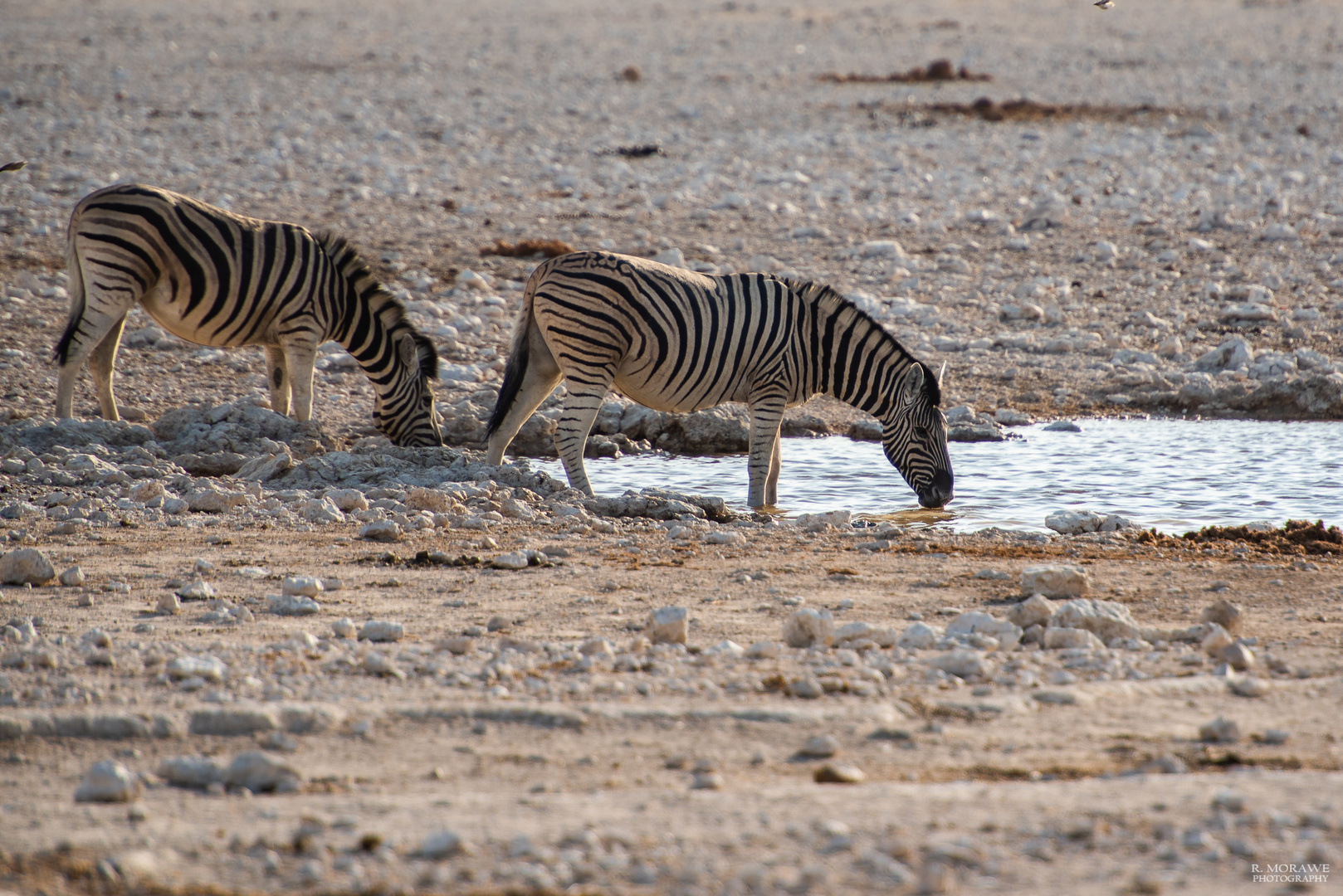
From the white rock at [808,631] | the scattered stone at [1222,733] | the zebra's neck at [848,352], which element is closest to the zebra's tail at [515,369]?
the zebra's neck at [848,352]

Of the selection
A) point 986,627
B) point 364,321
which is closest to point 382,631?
point 986,627

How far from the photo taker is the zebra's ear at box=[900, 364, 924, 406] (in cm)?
890

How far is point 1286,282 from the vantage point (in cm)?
1355

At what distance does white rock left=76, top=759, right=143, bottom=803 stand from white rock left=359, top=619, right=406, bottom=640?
152 centimetres

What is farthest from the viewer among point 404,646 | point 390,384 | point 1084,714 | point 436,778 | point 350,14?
point 350,14

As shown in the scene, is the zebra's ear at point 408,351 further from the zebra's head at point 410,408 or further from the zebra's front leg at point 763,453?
the zebra's front leg at point 763,453

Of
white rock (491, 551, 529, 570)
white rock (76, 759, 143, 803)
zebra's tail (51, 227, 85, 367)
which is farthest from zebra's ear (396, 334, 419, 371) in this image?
white rock (76, 759, 143, 803)

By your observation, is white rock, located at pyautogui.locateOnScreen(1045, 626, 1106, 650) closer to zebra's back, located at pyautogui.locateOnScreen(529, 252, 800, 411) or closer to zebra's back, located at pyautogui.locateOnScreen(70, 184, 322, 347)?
zebra's back, located at pyautogui.locateOnScreen(529, 252, 800, 411)

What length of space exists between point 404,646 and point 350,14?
40.2 m

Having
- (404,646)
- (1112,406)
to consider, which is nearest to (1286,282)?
(1112,406)

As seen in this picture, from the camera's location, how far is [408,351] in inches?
386

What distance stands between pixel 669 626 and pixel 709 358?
399 cm

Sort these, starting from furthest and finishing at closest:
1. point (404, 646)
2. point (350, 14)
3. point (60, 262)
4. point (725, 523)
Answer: point (350, 14) → point (60, 262) → point (725, 523) → point (404, 646)

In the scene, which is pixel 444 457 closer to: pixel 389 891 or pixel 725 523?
pixel 725 523
